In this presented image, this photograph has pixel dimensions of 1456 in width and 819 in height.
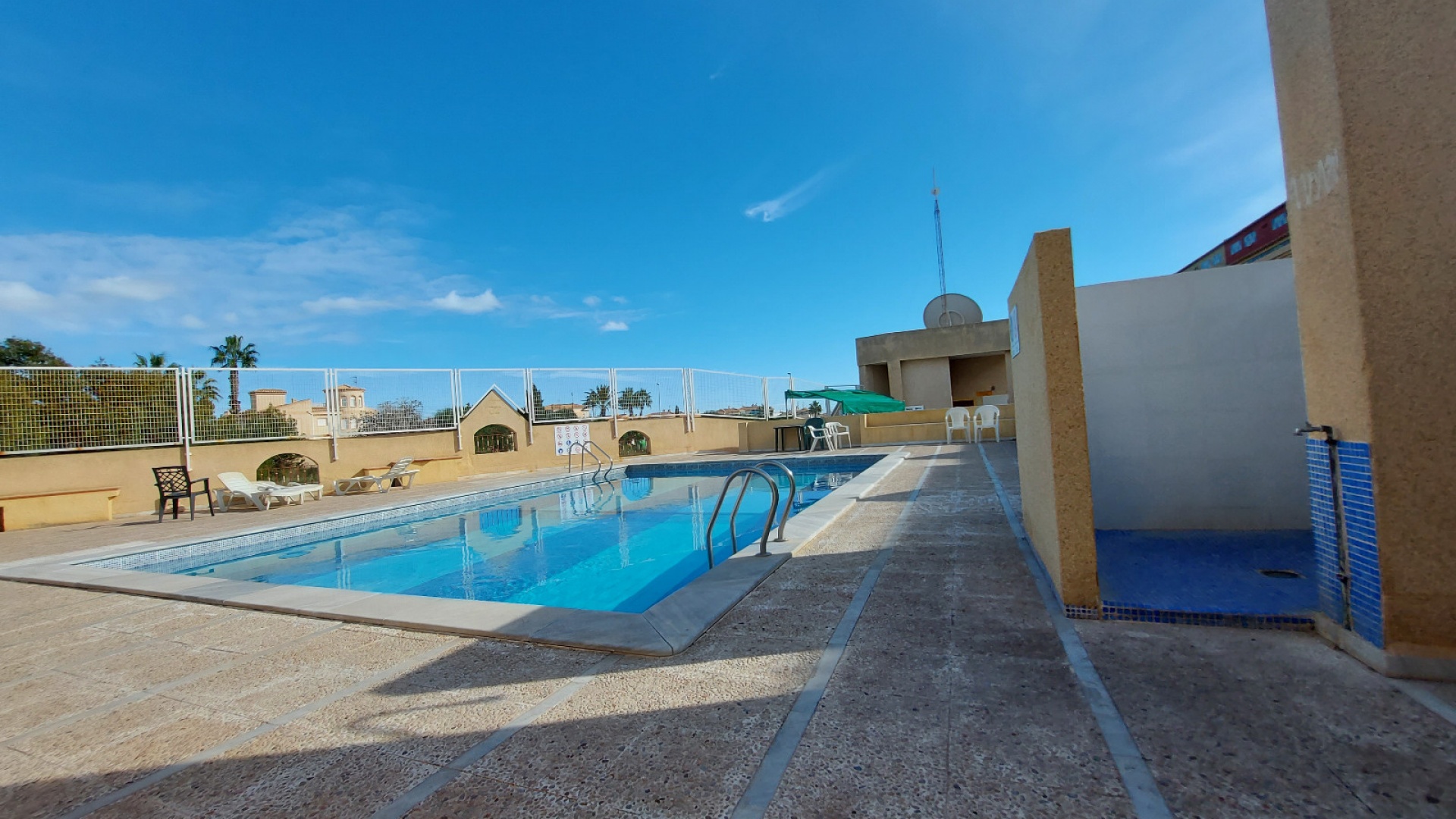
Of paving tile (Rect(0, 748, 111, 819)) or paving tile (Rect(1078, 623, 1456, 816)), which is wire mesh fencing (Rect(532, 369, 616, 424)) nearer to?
paving tile (Rect(0, 748, 111, 819))

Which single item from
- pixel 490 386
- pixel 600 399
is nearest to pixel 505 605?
pixel 490 386

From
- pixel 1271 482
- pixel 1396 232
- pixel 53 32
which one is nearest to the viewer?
pixel 1396 232

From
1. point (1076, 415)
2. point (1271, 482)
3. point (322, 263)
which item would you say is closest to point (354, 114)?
point (322, 263)

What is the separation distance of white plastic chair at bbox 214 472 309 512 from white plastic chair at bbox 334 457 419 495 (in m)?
1.16

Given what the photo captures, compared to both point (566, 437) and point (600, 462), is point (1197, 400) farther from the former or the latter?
point (566, 437)

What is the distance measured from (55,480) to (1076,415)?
1597cm

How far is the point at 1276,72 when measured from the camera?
7.97 ft

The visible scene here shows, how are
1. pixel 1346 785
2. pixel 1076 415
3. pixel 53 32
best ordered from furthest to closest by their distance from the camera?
1. pixel 53 32
2. pixel 1076 415
3. pixel 1346 785

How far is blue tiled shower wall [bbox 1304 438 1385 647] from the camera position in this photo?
6.61 ft

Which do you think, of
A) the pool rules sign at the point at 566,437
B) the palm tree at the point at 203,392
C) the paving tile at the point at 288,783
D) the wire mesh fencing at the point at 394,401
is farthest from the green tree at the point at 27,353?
the paving tile at the point at 288,783

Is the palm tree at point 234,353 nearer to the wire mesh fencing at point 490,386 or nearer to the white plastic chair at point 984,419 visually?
the wire mesh fencing at point 490,386

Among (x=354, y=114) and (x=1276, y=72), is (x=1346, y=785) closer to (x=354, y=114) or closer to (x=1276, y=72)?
(x=1276, y=72)

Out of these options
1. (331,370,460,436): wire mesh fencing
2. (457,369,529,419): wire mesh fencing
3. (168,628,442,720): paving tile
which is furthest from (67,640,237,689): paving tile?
(457,369,529,419): wire mesh fencing

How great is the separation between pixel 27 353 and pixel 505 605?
44721 mm
